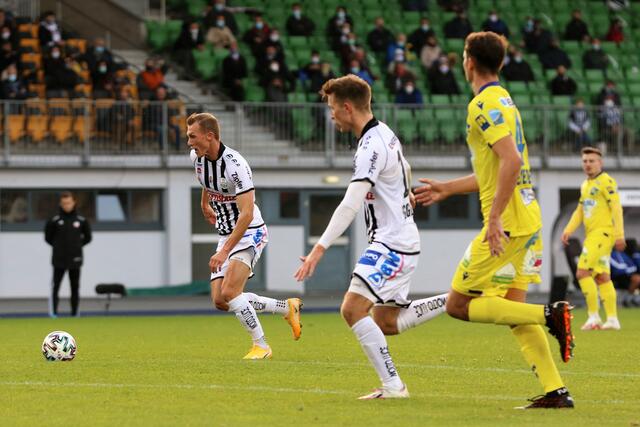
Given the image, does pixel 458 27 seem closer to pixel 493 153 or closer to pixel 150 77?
pixel 150 77

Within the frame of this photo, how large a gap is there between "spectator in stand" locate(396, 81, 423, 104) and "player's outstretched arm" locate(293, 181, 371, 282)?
2360 cm

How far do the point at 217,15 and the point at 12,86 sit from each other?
6.40 metres

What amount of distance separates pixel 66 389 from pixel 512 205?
3.75 metres

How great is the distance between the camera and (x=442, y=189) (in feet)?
31.1

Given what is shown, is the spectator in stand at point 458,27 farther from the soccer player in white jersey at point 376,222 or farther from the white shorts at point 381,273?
the white shorts at point 381,273

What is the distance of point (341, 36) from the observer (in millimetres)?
35469

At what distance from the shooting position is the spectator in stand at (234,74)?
32688 millimetres

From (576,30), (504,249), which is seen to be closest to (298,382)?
(504,249)

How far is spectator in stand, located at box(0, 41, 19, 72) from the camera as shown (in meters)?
30.9

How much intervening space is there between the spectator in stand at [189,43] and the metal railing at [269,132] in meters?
3.26

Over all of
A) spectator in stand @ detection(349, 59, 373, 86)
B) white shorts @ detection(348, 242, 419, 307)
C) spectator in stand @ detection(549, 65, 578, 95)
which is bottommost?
white shorts @ detection(348, 242, 419, 307)

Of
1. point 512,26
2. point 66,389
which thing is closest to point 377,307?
point 66,389

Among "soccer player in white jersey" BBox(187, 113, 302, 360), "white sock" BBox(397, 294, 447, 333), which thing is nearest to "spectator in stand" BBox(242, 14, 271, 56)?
"soccer player in white jersey" BBox(187, 113, 302, 360)

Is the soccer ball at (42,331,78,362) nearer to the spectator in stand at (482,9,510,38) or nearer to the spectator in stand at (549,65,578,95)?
the spectator in stand at (549,65,578,95)
